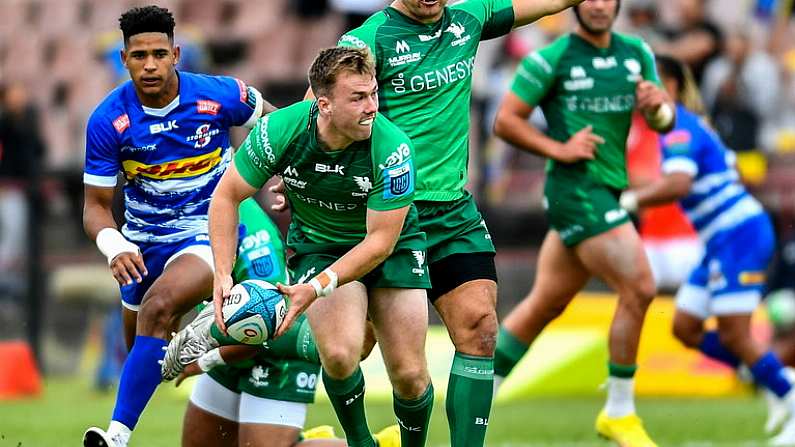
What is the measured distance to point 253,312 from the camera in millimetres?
6688

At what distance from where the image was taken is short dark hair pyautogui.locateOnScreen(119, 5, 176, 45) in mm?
7793

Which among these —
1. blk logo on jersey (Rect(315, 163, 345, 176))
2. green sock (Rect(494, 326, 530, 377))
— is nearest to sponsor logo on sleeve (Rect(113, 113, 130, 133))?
blk logo on jersey (Rect(315, 163, 345, 176))

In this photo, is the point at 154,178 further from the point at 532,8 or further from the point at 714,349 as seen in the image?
the point at 714,349

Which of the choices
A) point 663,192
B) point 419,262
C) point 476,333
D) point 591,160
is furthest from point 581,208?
point 419,262

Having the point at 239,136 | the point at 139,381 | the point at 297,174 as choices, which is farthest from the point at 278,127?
the point at 239,136

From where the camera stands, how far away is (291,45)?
19.9 meters

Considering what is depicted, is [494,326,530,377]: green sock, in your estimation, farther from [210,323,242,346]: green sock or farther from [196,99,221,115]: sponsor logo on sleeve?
[210,323,242,346]: green sock

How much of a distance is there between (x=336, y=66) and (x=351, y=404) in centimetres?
165

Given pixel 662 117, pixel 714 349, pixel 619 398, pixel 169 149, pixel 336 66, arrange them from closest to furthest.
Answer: pixel 336 66
pixel 169 149
pixel 619 398
pixel 662 117
pixel 714 349

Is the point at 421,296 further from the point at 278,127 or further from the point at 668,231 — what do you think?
the point at 668,231

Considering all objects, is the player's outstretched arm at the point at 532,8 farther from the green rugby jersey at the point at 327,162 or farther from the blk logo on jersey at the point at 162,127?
the blk logo on jersey at the point at 162,127

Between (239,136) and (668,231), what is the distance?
483cm

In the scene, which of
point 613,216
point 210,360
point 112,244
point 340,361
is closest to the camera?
point 340,361

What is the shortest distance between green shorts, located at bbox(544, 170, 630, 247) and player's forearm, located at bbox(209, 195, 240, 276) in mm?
3038
